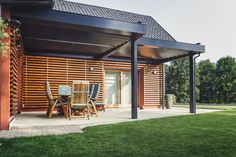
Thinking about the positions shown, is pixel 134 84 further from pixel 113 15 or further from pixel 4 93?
pixel 113 15

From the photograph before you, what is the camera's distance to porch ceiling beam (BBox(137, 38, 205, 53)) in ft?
25.6

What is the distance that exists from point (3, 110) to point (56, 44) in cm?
424

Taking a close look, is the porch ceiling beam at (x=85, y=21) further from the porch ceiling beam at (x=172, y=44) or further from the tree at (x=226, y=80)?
the tree at (x=226, y=80)

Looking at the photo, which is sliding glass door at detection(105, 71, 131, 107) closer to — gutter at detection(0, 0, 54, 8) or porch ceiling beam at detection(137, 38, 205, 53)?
porch ceiling beam at detection(137, 38, 205, 53)

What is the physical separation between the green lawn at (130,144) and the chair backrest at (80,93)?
2.29 metres

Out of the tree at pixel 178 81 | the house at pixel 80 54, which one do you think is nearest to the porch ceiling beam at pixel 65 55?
the house at pixel 80 54

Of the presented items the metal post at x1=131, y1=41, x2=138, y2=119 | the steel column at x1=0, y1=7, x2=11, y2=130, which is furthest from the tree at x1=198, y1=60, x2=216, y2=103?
the steel column at x1=0, y1=7, x2=11, y2=130

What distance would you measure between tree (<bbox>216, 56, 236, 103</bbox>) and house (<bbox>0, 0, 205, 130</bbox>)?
39.1 feet

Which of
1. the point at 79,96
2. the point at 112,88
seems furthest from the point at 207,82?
the point at 79,96

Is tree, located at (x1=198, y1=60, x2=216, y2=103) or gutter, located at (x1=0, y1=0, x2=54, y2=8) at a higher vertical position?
gutter, located at (x1=0, y1=0, x2=54, y2=8)

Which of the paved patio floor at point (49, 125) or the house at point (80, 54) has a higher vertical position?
the house at point (80, 54)

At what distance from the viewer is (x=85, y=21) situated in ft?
19.4

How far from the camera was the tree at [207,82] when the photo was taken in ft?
78.1

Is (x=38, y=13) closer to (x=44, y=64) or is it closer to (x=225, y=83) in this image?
(x=44, y=64)
